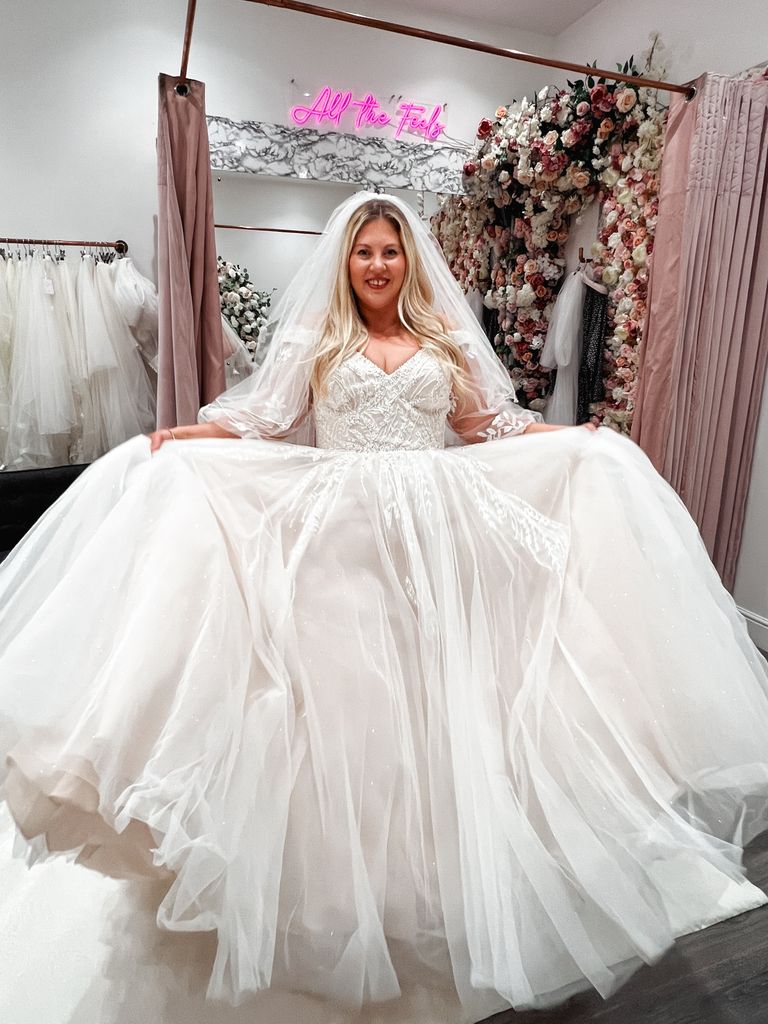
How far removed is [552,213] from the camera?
4000mm

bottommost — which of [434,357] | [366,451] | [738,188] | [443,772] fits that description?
[443,772]

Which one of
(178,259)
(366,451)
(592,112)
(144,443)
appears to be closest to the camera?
(144,443)

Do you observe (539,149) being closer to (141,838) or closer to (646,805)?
(646,805)

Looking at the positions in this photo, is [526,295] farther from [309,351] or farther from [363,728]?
[363,728]

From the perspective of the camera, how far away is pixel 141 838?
3.92 ft

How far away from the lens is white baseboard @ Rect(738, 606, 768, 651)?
11.0ft

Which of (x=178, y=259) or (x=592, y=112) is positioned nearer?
(x=178, y=259)

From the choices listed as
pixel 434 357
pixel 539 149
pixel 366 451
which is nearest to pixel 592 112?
pixel 539 149

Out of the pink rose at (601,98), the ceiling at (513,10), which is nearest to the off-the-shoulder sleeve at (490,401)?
the pink rose at (601,98)

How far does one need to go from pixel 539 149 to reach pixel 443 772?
364 cm

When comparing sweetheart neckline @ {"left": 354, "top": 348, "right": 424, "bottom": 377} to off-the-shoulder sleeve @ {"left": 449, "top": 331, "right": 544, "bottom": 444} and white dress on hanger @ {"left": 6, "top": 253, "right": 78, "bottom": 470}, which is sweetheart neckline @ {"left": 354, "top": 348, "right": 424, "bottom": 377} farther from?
white dress on hanger @ {"left": 6, "top": 253, "right": 78, "bottom": 470}

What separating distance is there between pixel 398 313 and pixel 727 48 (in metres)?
2.48

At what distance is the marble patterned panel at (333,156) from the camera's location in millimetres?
3406

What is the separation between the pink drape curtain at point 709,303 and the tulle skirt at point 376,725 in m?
1.39
